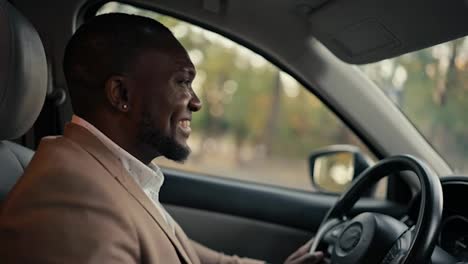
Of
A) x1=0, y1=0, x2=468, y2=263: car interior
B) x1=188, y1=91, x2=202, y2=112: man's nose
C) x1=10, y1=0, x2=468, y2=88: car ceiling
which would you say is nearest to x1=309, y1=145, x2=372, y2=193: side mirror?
x1=0, y1=0, x2=468, y2=263: car interior

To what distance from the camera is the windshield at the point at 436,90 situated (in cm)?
249

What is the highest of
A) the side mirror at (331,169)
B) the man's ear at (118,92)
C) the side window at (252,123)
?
the man's ear at (118,92)

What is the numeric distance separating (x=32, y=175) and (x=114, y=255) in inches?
12.2

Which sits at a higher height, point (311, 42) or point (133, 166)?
point (311, 42)

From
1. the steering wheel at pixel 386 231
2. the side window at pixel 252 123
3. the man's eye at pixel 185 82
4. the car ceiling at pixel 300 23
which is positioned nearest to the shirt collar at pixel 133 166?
the man's eye at pixel 185 82

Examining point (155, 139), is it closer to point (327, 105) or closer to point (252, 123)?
point (327, 105)

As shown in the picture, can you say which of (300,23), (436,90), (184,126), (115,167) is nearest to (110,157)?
(115,167)

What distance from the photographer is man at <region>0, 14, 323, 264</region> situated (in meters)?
1.51

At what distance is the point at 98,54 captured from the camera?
6.08 ft

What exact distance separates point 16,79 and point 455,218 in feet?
4.51

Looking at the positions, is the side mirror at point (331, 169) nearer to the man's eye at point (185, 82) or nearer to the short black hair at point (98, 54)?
the man's eye at point (185, 82)

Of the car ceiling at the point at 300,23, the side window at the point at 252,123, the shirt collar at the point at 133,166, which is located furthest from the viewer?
the side window at the point at 252,123

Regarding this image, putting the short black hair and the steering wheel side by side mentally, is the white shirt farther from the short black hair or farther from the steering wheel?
the steering wheel

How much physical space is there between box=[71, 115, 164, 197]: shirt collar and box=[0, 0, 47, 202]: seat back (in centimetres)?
17
